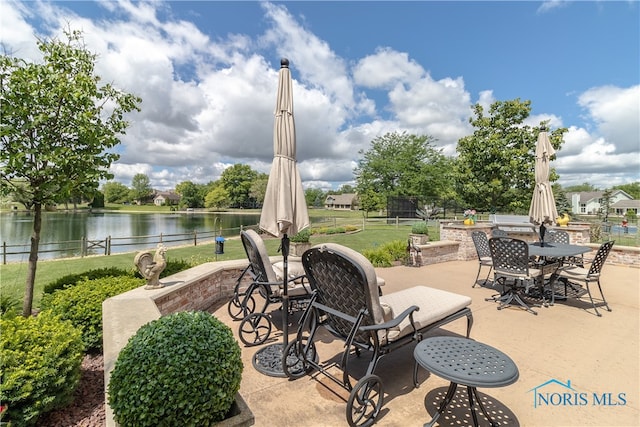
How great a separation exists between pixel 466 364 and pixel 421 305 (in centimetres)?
105

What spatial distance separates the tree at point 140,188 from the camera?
278 feet

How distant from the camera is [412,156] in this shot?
3453 centimetres

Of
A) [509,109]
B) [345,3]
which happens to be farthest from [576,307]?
[509,109]

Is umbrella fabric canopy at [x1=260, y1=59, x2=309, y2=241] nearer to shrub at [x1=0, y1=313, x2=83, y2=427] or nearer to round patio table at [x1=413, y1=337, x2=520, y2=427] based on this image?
round patio table at [x1=413, y1=337, x2=520, y2=427]

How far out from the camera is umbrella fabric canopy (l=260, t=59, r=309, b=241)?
276 centimetres

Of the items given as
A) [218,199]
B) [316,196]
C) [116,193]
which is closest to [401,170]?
[218,199]

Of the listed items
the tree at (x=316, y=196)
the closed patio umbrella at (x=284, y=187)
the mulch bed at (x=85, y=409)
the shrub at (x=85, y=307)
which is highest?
the tree at (x=316, y=196)

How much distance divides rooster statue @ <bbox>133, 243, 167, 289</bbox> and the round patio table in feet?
9.33

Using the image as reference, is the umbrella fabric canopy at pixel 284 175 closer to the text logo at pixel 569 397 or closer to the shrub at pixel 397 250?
the text logo at pixel 569 397

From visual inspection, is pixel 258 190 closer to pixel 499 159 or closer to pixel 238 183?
pixel 238 183

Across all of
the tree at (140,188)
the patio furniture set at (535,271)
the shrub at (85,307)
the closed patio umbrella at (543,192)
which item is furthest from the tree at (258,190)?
the shrub at (85,307)

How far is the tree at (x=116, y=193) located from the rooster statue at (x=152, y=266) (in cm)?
8973

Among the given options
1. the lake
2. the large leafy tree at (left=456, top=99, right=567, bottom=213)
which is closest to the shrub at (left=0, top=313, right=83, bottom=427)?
the lake

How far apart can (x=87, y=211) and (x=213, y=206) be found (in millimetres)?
27234
